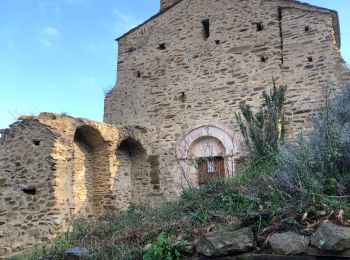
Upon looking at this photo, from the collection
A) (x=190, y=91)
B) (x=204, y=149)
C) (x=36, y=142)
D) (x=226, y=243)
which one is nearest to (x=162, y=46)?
(x=190, y=91)

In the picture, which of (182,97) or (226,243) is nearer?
(226,243)

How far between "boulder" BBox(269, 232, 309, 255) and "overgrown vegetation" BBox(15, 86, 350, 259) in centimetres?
11

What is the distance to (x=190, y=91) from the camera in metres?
11.5

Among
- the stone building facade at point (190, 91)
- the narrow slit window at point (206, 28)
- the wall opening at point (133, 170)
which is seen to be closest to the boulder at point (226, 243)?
the stone building facade at point (190, 91)

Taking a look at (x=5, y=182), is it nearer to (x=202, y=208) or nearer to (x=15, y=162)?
(x=15, y=162)

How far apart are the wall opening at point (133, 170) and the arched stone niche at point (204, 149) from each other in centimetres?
113

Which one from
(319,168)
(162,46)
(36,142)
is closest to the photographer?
(319,168)

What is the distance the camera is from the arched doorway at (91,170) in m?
10.2

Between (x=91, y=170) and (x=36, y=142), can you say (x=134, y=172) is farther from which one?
(x=36, y=142)

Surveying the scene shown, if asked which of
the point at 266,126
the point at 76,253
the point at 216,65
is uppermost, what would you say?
the point at 216,65

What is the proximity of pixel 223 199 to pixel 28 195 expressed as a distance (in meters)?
4.49

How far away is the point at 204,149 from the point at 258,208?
6.10 metres

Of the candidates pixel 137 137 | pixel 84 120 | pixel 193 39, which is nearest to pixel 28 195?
pixel 84 120

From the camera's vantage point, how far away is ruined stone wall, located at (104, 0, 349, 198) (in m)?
10.3
